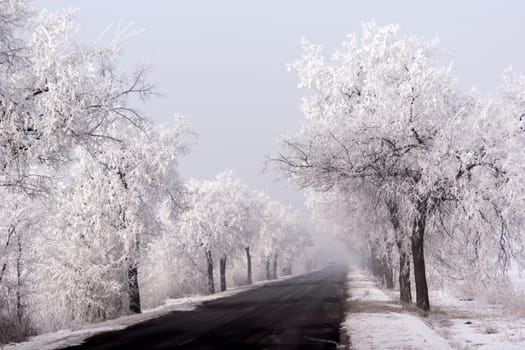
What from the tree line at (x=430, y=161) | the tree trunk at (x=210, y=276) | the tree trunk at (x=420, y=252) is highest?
the tree line at (x=430, y=161)

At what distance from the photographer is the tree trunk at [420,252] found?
17.0m

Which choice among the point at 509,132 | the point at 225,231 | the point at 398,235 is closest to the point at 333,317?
the point at 398,235

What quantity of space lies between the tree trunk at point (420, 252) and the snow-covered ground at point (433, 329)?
0.63 m

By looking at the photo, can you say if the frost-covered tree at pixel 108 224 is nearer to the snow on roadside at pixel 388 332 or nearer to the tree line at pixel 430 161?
the tree line at pixel 430 161

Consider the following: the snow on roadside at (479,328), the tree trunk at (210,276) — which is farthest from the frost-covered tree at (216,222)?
the snow on roadside at (479,328)

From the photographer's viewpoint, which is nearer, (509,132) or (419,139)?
(509,132)

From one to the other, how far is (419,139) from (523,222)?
3.92 meters

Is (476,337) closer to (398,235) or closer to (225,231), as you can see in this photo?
(398,235)

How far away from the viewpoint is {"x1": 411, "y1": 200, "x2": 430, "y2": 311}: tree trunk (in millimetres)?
16984

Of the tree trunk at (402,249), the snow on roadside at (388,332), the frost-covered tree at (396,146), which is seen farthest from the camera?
the tree trunk at (402,249)

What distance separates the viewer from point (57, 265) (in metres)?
22.2

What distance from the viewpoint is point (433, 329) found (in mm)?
13617

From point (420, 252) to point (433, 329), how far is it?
15.8 feet

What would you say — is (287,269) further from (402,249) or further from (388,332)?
(388,332)
